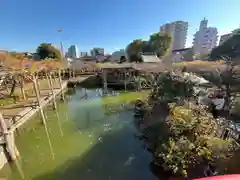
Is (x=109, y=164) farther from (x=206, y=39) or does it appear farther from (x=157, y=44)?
(x=206, y=39)

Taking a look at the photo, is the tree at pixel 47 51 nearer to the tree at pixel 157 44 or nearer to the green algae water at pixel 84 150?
the tree at pixel 157 44

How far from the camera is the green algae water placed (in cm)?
535

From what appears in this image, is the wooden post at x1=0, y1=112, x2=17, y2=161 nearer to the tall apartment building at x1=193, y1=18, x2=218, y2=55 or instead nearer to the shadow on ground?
the shadow on ground

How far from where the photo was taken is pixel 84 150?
21.9ft

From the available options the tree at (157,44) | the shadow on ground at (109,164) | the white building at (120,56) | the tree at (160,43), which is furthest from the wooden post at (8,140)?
the tree at (160,43)

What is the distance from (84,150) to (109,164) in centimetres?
156

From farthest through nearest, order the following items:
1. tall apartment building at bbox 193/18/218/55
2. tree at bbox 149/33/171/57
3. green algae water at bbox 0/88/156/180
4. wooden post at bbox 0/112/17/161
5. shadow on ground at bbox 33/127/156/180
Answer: tall apartment building at bbox 193/18/218/55 < tree at bbox 149/33/171/57 < wooden post at bbox 0/112/17/161 < green algae water at bbox 0/88/156/180 < shadow on ground at bbox 33/127/156/180

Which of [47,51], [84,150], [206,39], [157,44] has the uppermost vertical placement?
[206,39]

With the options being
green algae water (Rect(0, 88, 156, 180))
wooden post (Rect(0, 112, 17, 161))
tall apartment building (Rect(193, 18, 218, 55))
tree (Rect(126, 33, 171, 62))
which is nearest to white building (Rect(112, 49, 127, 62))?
tree (Rect(126, 33, 171, 62))

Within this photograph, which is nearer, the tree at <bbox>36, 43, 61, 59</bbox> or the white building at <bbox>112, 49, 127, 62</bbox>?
the white building at <bbox>112, 49, 127, 62</bbox>

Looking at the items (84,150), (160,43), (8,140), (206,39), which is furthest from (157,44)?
(206,39)

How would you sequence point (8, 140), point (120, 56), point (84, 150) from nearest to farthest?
point (8, 140)
point (84, 150)
point (120, 56)

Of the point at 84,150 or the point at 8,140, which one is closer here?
the point at 8,140

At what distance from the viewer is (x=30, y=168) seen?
575cm
